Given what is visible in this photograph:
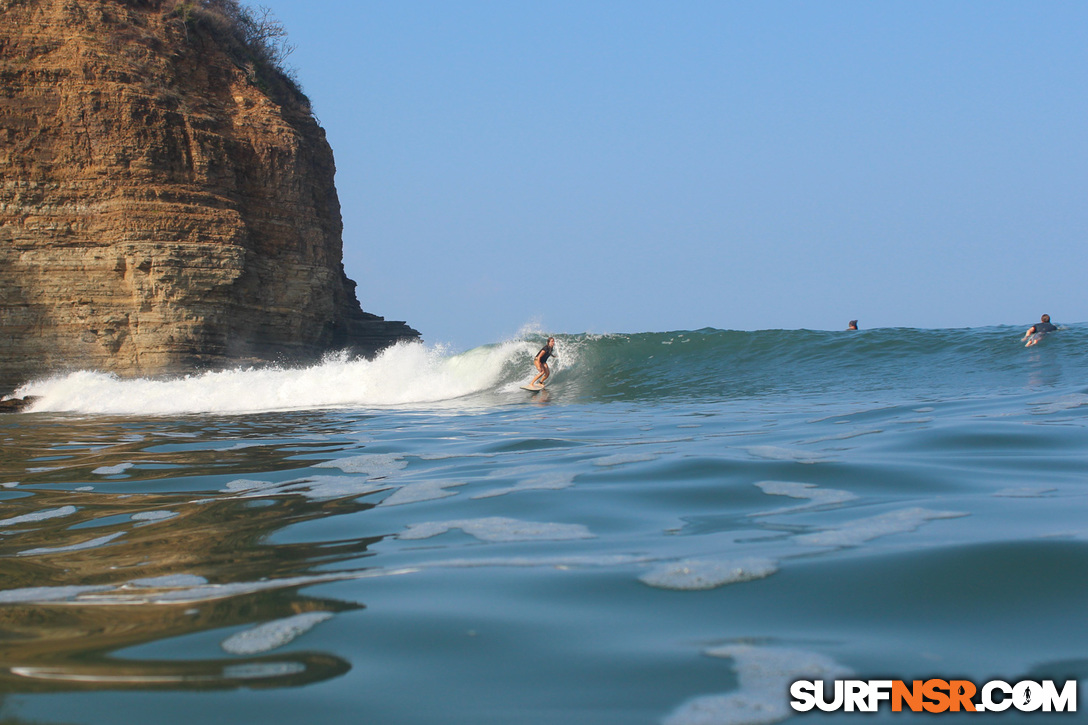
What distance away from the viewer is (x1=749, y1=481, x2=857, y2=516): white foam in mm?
3193

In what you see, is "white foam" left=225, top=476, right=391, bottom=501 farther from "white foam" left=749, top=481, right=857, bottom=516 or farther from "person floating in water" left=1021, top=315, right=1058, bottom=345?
"person floating in water" left=1021, top=315, right=1058, bottom=345

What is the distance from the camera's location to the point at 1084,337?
585 inches

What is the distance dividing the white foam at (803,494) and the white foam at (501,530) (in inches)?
30.1

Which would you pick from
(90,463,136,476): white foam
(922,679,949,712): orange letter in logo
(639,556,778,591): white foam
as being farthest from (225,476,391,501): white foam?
(922,679,949,712): orange letter in logo

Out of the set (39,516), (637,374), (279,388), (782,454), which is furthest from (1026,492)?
(279,388)

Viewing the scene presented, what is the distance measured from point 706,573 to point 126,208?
744 inches

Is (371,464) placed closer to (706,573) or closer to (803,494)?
(803,494)

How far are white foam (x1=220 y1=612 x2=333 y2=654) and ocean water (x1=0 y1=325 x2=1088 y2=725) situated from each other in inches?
0.4

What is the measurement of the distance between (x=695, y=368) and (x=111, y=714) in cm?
1519

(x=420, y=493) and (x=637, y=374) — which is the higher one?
(x=637, y=374)

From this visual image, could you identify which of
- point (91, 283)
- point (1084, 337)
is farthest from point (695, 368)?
point (91, 283)

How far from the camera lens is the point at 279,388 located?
15.3 m

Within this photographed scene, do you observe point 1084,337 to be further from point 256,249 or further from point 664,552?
point 256,249

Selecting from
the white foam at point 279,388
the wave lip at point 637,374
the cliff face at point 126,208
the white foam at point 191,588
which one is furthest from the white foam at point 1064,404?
the cliff face at point 126,208
